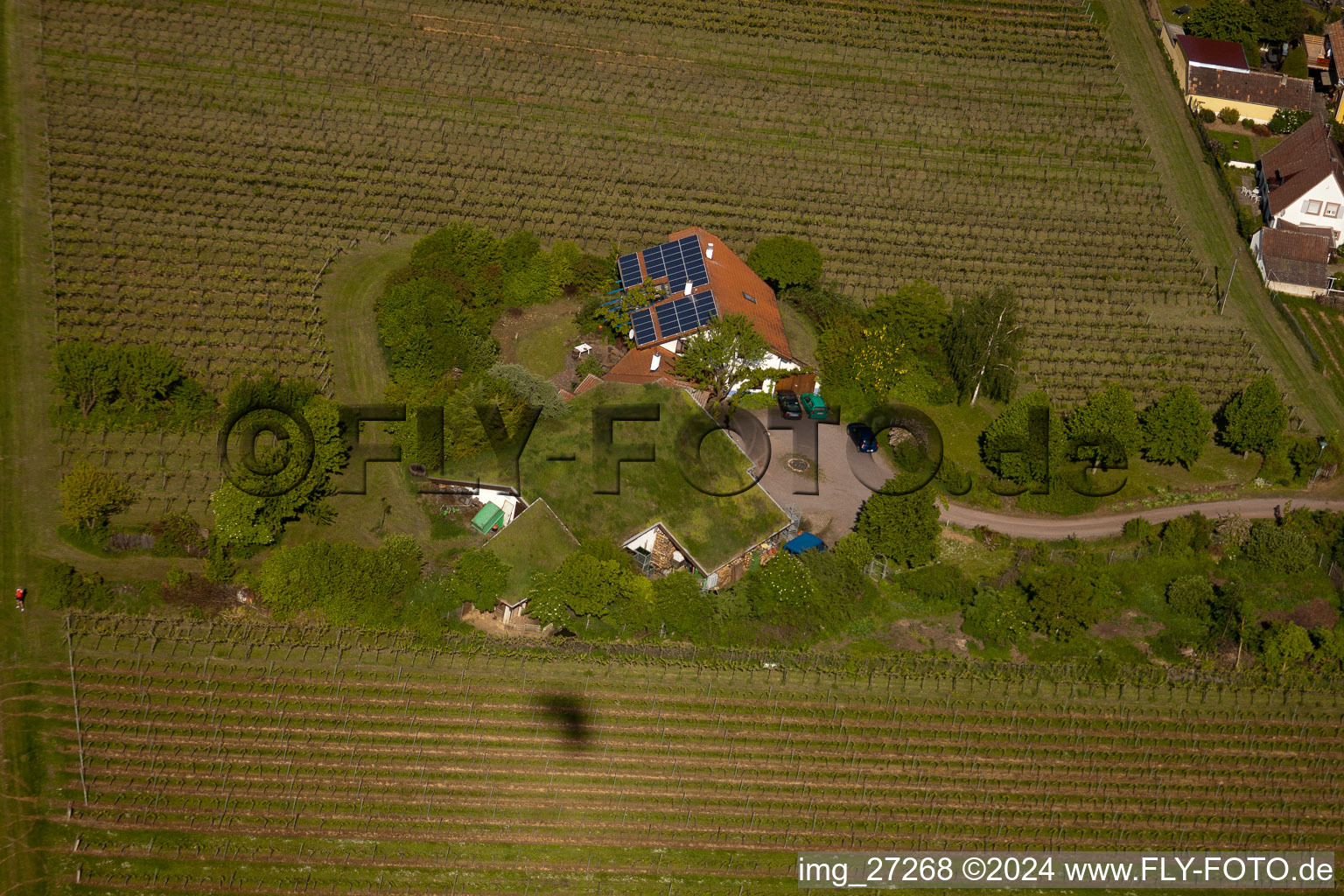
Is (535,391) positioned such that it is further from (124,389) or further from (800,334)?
(124,389)

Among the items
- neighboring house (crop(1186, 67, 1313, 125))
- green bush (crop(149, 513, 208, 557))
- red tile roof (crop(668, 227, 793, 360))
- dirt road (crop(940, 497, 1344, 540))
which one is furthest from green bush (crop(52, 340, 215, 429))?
neighboring house (crop(1186, 67, 1313, 125))

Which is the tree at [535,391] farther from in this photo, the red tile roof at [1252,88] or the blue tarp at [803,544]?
the red tile roof at [1252,88]

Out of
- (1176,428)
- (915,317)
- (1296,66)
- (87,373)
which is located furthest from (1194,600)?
(1296,66)

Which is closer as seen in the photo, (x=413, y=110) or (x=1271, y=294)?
(x=1271, y=294)

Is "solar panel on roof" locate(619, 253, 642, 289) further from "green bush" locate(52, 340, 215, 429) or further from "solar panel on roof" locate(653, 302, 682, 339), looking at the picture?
"green bush" locate(52, 340, 215, 429)

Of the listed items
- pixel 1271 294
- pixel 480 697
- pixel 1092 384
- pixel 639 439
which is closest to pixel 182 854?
pixel 480 697

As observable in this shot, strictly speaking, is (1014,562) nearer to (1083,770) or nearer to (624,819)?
(1083,770)
